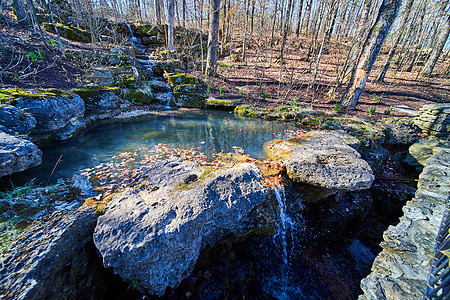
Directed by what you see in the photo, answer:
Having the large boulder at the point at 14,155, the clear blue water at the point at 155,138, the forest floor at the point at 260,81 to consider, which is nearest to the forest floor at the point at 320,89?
the forest floor at the point at 260,81

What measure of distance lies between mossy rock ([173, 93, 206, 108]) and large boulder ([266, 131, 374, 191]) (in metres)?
6.39

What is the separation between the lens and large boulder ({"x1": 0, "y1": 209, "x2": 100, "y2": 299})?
1661 millimetres

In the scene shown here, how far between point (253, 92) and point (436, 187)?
31.3 feet

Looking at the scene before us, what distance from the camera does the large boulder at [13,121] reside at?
3.58m

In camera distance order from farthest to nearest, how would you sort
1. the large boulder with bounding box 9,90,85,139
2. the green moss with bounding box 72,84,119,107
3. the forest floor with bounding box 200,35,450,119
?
the forest floor with bounding box 200,35,450,119, the green moss with bounding box 72,84,119,107, the large boulder with bounding box 9,90,85,139

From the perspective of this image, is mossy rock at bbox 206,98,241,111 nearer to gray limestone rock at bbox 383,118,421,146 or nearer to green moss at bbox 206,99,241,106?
green moss at bbox 206,99,241,106

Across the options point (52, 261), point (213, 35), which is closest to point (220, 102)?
point (213, 35)

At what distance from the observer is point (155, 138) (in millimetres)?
6082

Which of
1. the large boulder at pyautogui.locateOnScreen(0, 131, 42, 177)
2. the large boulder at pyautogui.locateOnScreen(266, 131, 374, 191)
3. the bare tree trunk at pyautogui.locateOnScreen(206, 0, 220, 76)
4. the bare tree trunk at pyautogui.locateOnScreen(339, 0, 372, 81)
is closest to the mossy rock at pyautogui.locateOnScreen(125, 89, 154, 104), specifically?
the bare tree trunk at pyautogui.locateOnScreen(206, 0, 220, 76)

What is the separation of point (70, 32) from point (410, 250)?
67.9 ft

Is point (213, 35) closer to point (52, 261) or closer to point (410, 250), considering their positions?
point (52, 261)

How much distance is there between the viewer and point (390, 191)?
188 inches

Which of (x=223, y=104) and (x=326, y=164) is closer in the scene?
(x=326, y=164)

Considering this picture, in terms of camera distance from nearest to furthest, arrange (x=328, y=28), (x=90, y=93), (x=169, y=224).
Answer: (x=169, y=224) < (x=90, y=93) < (x=328, y=28)
